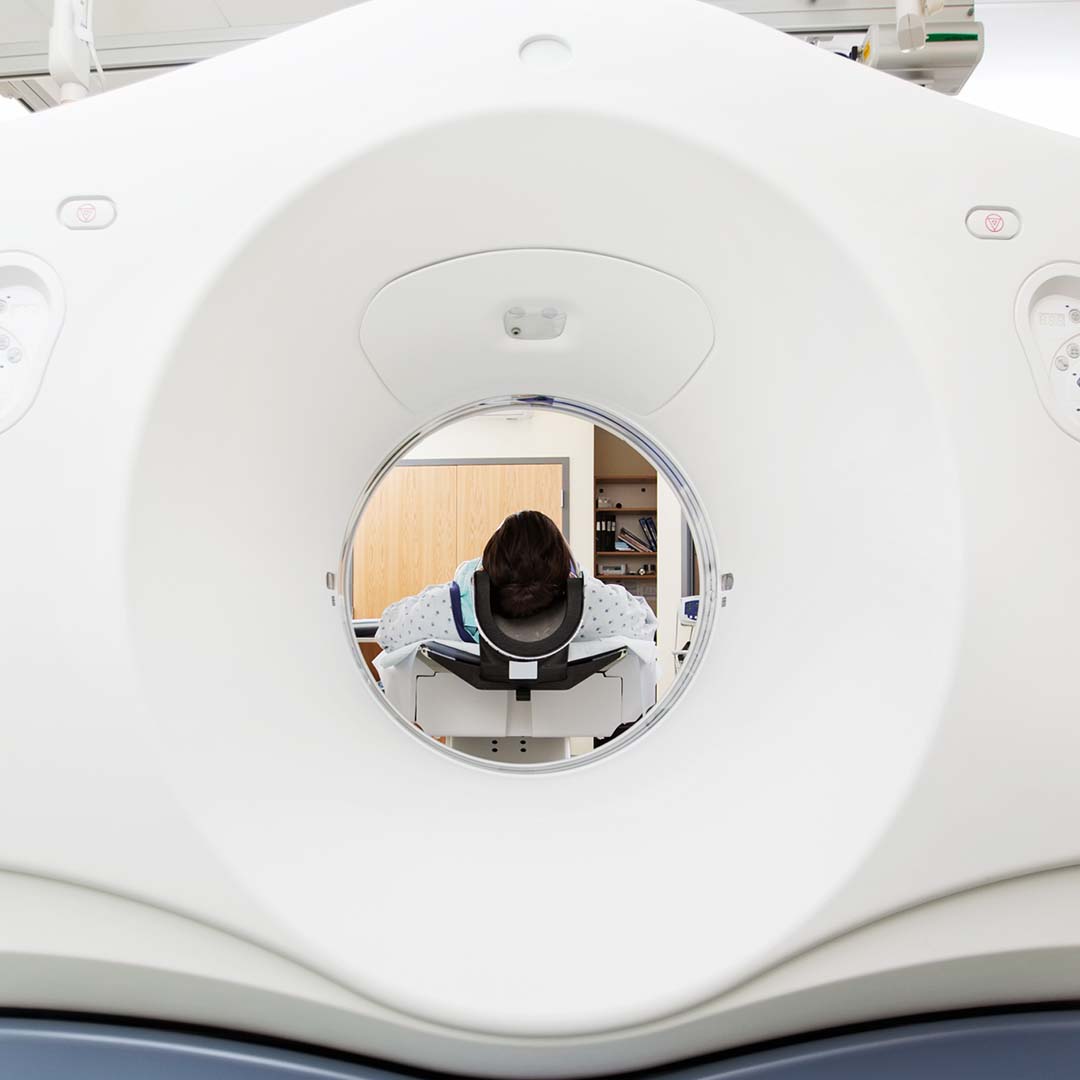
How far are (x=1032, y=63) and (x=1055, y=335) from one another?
1999 mm

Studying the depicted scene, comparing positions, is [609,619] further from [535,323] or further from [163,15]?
[163,15]

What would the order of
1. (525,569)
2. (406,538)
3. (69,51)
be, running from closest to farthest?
1. (69,51)
2. (525,569)
3. (406,538)

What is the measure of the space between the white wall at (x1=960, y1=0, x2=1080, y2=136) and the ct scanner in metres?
1.69

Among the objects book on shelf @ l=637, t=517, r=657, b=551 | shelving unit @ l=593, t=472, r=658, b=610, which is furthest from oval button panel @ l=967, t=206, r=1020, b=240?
book on shelf @ l=637, t=517, r=657, b=551

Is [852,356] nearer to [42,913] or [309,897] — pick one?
[309,897]

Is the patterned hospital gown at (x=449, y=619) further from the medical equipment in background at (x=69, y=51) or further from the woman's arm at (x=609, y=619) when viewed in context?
the medical equipment in background at (x=69, y=51)

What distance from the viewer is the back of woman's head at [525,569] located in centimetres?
147

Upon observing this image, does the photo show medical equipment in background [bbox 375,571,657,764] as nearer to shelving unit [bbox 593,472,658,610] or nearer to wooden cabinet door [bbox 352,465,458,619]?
wooden cabinet door [bbox 352,465,458,619]

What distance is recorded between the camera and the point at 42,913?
1.53ft

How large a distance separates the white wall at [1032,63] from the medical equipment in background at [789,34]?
2.22 ft

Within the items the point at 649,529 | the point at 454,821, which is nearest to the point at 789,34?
the point at 454,821

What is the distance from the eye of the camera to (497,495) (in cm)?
492

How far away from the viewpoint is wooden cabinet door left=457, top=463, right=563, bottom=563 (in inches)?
192

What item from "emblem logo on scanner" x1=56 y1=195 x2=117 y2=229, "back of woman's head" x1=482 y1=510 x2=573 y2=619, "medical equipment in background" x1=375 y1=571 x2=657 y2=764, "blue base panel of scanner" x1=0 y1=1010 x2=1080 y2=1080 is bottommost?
"blue base panel of scanner" x1=0 y1=1010 x2=1080 y2=1080
